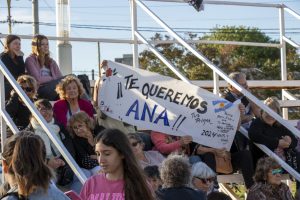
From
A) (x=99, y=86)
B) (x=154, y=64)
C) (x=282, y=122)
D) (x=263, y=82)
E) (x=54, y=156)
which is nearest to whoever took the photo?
(x=54, y=156)

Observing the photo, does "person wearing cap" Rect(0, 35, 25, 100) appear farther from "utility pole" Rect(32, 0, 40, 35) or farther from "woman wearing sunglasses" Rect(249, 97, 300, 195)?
"utility pole" Rect(32, 0, 40, 35)

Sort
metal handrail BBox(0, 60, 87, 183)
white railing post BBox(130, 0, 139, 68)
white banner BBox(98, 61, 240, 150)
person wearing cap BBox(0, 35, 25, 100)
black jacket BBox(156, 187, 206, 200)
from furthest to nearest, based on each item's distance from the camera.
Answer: white railing post BBox(130, 0, 139, 68), person wearing cap BBox(0, 35, 25, 100), white banner BBox(98, 61, 240, 150), metal handrail BBox(0, 60, 87, 183), black jacket BBox(156, 187, 206, 200)

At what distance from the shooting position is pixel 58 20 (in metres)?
10.5

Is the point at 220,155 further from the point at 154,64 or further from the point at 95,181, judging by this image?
the point at 154,64

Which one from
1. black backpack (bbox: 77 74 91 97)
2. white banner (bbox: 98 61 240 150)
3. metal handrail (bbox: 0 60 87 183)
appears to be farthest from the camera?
black backpack (bbox: 77 74 91 97)

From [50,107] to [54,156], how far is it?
1.66 feet

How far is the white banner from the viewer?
25.0ft

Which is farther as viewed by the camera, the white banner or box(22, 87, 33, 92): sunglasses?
the white banner

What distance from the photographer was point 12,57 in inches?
307

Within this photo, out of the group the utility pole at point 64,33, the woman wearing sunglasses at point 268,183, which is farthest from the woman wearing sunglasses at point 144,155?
the utility pole at point 64,33

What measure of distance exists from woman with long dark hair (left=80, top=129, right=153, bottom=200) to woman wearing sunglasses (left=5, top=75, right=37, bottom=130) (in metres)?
3.11

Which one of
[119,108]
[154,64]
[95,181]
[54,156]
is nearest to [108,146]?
[95,181]

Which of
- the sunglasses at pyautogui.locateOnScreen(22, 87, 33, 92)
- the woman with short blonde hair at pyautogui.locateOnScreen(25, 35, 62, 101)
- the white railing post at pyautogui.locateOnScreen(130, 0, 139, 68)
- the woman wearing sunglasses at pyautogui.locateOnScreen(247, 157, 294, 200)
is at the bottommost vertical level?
the woman wearing sunglasses at pyautogui.locateOnScreen(247, 157, 294, 200)

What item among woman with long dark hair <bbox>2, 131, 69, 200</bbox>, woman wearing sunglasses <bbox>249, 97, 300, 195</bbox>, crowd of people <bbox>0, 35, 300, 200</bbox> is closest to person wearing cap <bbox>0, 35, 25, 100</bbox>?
crowd of people <bbox>0, 35, 300, 200</bbox>
